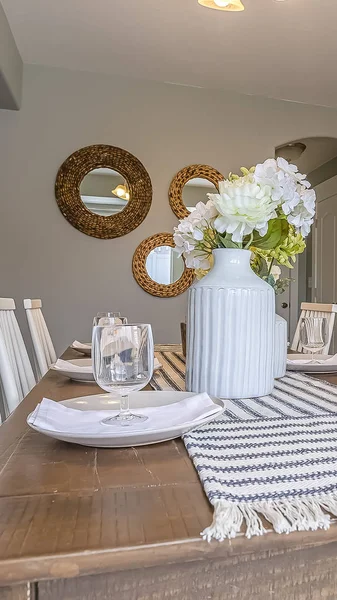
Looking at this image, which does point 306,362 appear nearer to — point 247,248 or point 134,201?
point 247,248

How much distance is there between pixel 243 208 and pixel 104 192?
8.14 ft

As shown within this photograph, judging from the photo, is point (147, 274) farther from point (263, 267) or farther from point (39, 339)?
point (263, 267)

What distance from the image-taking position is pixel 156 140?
323cm

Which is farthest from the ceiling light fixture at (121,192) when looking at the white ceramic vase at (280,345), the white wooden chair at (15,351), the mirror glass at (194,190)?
the white ceramic vase at (280,345)

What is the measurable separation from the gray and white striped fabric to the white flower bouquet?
35 cm

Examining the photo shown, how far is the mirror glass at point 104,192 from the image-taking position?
124 inches

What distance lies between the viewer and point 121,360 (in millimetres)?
678

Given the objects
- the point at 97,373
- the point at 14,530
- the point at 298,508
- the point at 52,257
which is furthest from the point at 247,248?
the point at 52,257

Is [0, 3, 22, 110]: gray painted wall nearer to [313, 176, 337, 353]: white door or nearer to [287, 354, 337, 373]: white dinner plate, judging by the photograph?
[287, 354, 337, 373]: white dinner plate

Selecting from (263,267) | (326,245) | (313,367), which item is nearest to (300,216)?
(263,267)

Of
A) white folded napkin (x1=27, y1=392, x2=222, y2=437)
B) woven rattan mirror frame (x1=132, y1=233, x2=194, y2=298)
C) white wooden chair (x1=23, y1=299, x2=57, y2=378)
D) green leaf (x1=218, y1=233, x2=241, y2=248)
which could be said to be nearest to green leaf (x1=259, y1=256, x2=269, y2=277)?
green leaf (x1=218, y1=233, x2=241, y2=248)

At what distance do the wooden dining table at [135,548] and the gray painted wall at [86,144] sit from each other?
2637mm

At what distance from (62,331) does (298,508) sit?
9.18ft

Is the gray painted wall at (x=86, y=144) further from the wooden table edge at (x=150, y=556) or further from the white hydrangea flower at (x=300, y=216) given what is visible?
the wooden table edge at (x=150, y=556)
